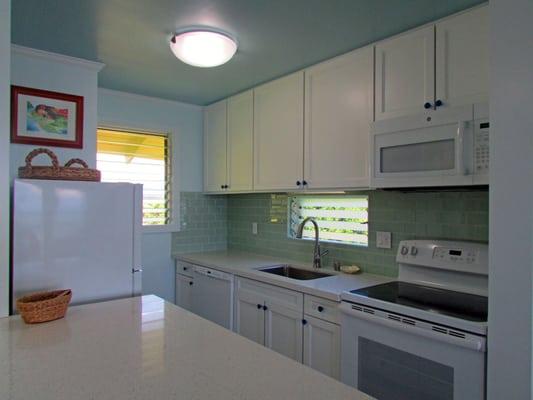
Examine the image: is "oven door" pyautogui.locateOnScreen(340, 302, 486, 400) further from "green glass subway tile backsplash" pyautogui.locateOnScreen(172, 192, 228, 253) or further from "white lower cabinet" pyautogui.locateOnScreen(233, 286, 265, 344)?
"green glass subway tile backsplash" pyautogui.locateOnScreen(172, 192, 228, 253)

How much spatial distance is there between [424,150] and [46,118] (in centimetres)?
225

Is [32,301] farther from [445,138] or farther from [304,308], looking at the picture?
[445,138]

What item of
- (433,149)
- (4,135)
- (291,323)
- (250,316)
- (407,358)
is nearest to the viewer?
(4,135)

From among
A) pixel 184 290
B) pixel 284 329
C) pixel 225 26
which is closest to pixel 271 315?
pixel 284 329

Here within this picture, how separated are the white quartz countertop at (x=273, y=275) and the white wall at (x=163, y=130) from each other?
8.3 inches

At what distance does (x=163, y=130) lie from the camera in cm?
360

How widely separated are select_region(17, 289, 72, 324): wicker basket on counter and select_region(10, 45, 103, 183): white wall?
1068 millimetres

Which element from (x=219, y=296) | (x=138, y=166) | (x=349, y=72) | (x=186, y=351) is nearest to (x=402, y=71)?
(x=349, y=72)

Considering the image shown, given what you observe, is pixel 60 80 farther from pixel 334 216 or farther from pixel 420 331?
pixel 420 331

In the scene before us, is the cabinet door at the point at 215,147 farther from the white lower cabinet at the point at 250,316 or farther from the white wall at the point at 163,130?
the white lower cabinet at the point at 250,316

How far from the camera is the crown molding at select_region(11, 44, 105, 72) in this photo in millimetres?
2361

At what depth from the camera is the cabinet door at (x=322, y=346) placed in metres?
2.08

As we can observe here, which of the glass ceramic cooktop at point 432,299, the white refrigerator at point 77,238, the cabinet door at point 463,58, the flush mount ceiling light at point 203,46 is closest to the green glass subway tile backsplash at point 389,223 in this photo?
the glass ceramic cooktop at point 432,299

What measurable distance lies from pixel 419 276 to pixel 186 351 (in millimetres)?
1489
